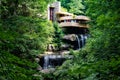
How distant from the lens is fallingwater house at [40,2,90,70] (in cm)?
2252

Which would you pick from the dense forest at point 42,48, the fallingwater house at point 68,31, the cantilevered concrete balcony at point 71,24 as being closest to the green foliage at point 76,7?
the fallingwater house at point 68,31

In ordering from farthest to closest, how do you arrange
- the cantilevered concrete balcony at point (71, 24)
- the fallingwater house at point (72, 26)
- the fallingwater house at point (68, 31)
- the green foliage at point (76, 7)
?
the green foliage at point (76, 7) < the cantilevered concrete balcony at point (71, 24) < the fallingwater house at point (72, 26) < the fallingwater house at point (68, 31)

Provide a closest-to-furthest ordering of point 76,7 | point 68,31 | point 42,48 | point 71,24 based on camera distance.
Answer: point 42,48 < point 71,24 < point 68,31 < point 76,7

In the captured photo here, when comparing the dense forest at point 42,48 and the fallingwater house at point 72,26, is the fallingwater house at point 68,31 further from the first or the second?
the dense forest at point 42,48

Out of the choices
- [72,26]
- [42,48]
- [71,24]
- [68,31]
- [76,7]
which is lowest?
[68,31]

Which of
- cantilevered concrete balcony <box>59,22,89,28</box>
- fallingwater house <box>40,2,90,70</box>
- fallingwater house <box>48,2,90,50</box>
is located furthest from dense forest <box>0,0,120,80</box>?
cantilevered concrete balcony <box>59,22,89,28</box>

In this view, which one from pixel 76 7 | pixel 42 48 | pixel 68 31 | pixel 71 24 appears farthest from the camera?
pixel 76 7

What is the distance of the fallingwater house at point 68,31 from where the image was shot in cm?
2252

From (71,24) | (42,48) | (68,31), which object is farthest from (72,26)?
(42,48)

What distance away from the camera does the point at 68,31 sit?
102 ft

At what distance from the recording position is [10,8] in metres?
18.7

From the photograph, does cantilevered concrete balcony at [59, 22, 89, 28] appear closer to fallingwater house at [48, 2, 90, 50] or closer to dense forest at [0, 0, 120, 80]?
fallingwater house at [48, 2, 90, 50]

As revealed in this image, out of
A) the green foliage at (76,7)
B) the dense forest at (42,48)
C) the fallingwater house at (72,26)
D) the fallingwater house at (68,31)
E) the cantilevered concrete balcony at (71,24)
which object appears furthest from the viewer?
the green foliage at (76,7)

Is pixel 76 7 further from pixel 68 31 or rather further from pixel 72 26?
pixel 72 26
